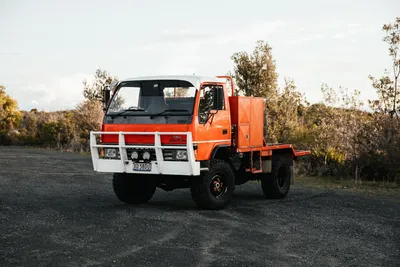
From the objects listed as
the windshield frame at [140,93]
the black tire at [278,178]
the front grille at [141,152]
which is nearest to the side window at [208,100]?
the windshield frame at [140,93]

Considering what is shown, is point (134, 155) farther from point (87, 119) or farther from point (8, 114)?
point (8, 114)

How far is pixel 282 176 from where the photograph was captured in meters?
13.2

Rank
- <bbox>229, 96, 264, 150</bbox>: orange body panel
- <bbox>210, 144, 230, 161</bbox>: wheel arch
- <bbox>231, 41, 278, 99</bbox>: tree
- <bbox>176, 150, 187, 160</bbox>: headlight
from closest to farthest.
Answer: <bbox>176, 150, 187, 160</bbox>: headlight
<bbox>210, 144, 230, 161</bbox>: wheel arch
<bbox>229, 96, 264, 150</bbox>: orange body panel
<bbox>231, 41, 278, 99</bbox>: tree

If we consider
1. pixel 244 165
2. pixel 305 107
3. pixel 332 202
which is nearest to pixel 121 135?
pixel 244 165

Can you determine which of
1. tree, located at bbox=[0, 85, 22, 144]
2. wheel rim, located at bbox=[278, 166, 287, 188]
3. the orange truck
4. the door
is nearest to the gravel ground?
wheel rim, located at bbox=[278, 166, 287, 188]

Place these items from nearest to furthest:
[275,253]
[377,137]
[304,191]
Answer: [275,253] → [304,191] → [377,137]

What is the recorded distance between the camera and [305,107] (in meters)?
23.5

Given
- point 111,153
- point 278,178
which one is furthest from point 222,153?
point 278,178

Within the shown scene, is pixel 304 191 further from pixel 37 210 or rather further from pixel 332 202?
pixel 37 210

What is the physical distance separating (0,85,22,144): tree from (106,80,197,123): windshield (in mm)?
36059

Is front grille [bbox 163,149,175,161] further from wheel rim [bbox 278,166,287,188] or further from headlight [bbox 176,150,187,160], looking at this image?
wheel rim [bbox 278,166,287,188]

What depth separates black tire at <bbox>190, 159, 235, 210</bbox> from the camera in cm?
1023

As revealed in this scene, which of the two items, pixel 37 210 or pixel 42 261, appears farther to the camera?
pixel 37 210

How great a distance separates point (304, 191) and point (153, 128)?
594 cm
